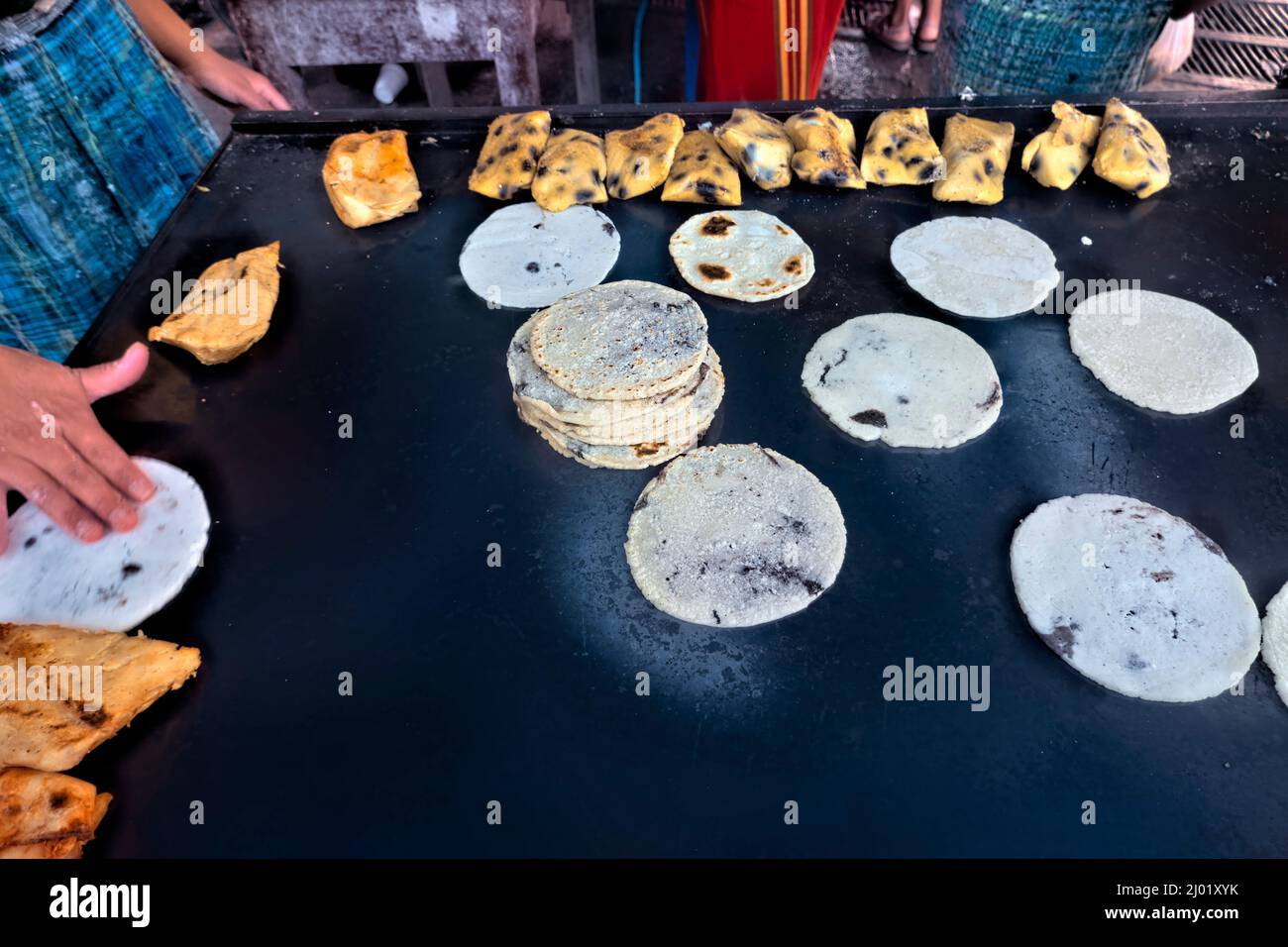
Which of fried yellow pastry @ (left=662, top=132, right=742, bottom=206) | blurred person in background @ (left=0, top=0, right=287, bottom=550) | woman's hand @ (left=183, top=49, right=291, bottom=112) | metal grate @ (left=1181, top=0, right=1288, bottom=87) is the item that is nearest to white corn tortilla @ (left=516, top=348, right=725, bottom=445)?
fried yellow pastry @ (left=662, top=132, right=742, bottom=206)

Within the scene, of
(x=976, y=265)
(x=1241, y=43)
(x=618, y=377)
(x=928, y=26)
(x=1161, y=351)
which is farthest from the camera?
(x=928, y=26)

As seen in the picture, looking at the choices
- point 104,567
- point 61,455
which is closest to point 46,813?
point 104,567

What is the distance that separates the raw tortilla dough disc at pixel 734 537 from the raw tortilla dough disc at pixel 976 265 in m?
0.72

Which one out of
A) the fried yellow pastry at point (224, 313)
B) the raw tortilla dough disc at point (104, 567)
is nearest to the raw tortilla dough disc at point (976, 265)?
the fried yellow pastry at point (224, 313)

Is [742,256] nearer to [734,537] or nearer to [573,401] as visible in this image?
[573,401]

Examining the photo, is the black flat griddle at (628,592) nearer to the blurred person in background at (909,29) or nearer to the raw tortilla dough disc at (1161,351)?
the raw tortilla dough disc at (1161,351)

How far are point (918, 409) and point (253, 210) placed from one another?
194 centimetres

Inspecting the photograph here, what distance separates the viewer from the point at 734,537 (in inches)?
65.0

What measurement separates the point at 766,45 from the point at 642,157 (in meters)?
1.00

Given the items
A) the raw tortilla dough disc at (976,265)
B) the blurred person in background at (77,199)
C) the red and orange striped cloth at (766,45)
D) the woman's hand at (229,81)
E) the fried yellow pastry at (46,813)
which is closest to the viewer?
the fried yellow pastry at (46,813)

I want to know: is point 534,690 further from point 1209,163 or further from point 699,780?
point 1209,163

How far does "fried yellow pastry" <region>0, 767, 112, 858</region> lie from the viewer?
1265 mm

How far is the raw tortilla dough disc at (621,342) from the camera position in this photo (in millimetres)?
1673
